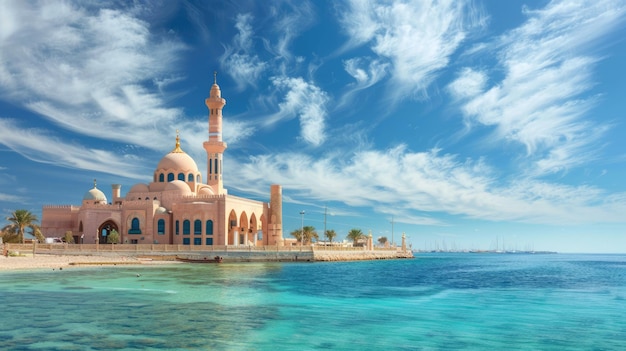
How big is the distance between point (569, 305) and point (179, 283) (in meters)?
21.0

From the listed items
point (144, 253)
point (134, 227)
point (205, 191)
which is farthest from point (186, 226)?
point (144, 253)

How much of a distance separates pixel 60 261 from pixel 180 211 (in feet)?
63.9

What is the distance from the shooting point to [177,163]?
7569cm

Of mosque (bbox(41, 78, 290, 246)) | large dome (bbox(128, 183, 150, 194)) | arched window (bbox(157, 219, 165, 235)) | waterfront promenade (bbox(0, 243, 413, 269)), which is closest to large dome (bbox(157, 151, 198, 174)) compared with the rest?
mosque (bbox(41, 78, 290, 246))

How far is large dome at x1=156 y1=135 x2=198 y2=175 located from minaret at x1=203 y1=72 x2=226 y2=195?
2.39m

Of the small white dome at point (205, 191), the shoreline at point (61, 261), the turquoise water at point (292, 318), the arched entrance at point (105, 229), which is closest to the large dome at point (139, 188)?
the arched entrance at point (105, 229)

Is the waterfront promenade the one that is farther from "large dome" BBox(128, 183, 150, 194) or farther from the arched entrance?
"large dome" BBox(128, 183, 150, 194)

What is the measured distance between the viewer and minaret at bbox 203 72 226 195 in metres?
75.2

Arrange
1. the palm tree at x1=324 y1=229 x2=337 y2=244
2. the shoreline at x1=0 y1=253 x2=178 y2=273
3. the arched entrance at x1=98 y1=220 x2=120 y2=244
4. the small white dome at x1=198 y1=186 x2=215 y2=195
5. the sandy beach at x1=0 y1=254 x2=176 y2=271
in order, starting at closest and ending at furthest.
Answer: the shoreline at x1=0 y1=253 x2=178 y2=273 < the sandy beach at x1=0 y1=254 x2=176 y2=271 < the arched entrance at x1=98 y1=220 x2=120 y2=244 < the small white dome at x1=198 y1=186 x2=215 y2=195 < the palm tree at x1=324 y1=229 x2=337 y2=244

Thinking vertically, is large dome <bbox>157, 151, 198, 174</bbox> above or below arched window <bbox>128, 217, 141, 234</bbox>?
above

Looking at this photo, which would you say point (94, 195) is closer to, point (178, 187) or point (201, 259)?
point (178, 187)

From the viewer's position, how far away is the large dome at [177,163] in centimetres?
7556

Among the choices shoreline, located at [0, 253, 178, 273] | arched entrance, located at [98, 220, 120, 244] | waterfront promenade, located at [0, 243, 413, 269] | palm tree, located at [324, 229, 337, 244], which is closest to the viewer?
shoreline, located at [0, 253, 178, 273]

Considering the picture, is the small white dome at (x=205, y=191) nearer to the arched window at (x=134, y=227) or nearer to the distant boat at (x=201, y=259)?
the arched window at (x=134, y=227)
